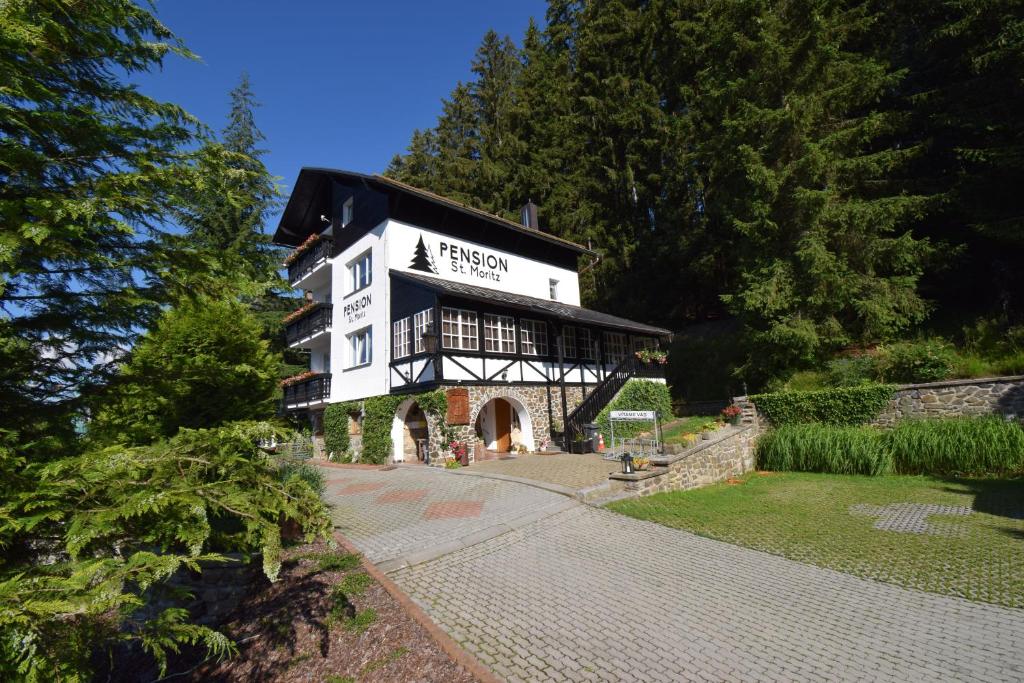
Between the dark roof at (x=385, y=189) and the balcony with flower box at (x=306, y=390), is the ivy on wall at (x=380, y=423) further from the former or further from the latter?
the dark roof at (x=385, y=189)

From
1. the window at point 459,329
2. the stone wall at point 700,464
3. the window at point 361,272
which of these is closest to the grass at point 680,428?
the stone wall at point 700,464

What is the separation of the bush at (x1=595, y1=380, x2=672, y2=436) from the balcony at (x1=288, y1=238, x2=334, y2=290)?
13874 mm

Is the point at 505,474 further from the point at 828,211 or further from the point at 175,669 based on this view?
the point at 828,211

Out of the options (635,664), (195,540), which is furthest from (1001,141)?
(195,540)

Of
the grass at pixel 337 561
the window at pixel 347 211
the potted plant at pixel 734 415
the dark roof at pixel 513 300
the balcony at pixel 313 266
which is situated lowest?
the grass at pixel 337 561

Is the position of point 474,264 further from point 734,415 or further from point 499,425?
point 734,415

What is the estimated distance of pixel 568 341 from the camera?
18656 mm

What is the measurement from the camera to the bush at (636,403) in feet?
53.6

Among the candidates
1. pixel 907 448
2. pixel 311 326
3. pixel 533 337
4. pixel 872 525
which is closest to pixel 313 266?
pixel 311 326

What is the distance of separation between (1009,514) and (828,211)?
35.3 feet

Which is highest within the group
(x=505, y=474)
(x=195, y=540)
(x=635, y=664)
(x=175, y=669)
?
(x=195, y=540)

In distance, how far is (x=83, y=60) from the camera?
4246 mm

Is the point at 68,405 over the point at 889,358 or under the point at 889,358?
under

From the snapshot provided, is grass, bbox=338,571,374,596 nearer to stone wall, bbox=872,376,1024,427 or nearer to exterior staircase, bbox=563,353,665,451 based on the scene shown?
exterior staircase, bbox=563,353,665,451
